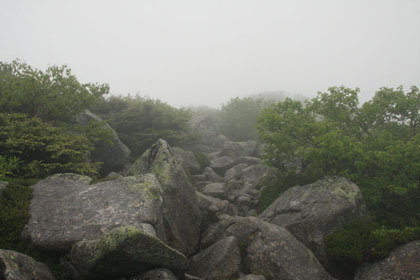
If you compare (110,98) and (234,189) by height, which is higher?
(110,98)

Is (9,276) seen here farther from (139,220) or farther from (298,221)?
(298,221)

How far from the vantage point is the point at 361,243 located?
34.2 ft

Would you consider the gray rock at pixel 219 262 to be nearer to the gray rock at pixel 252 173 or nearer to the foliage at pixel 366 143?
the foliage at pixel 366 143

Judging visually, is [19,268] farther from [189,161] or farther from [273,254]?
[189,161]

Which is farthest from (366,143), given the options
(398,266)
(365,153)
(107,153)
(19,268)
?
(107,153)

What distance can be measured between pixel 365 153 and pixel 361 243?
20.5ft

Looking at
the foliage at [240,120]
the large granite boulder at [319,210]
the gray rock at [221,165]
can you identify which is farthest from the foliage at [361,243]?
the foliage at [240,120]

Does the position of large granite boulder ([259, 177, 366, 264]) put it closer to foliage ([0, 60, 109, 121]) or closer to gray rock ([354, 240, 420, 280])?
gray rock ([354, 240, 420, 280])

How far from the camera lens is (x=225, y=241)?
34.6 ft

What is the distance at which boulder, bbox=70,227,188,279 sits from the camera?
262 inches

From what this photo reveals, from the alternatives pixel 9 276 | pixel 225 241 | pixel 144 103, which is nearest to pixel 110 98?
pixel 144 103

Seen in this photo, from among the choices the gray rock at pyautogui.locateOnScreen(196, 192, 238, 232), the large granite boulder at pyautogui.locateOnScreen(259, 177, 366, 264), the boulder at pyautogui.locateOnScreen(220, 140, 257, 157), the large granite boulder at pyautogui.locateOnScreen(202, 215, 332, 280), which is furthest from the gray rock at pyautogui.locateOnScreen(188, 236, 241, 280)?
the boulder at pyautogui.locateOnScreen(220, 140, 257, 157)

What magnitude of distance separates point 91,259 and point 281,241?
23.5 ft

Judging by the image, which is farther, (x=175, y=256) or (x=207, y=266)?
(x=207, y=266)
